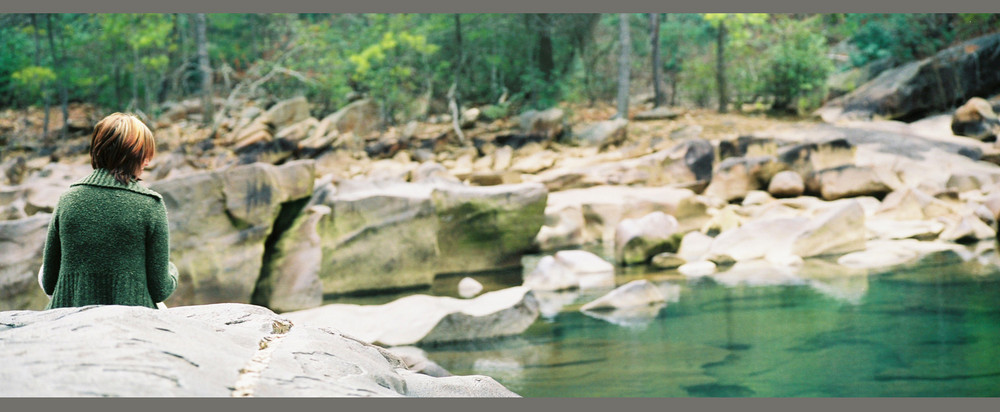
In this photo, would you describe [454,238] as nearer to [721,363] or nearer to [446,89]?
[721,363]

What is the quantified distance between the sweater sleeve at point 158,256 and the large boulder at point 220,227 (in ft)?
14.9

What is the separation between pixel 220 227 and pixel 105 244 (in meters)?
4.79

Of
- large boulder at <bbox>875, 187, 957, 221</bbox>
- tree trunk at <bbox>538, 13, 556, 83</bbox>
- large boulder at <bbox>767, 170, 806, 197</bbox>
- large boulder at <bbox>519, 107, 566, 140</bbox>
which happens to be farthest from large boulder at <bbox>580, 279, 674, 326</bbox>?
tree trunk at <bbox>538, 13, 556, 83</bbox>

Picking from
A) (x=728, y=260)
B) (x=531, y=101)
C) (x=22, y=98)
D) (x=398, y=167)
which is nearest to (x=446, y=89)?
(x=531, y=101)

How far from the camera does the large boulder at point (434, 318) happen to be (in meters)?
5.62

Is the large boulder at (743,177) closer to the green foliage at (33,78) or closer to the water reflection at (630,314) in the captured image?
the water reflection at (630,314)

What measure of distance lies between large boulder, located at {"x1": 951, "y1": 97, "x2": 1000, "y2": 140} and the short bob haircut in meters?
13.6

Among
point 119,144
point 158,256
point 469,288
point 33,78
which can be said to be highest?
point 119,144

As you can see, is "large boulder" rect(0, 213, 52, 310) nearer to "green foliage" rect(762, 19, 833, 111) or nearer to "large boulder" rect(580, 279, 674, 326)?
"large boulder" rect(580, 279, 674, 326)

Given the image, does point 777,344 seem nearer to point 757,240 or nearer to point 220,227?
point 757,240

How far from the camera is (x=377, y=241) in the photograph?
7.77m

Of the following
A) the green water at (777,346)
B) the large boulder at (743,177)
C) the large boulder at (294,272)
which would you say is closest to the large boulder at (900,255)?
the green water at (777,346)

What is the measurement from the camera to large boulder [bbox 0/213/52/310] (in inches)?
235

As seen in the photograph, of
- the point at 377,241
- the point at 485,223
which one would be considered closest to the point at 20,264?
the point at 377,241
